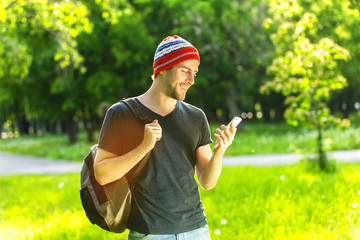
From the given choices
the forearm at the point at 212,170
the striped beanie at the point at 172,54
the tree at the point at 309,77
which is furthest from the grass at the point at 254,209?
the striped beanie at the point at 172,54

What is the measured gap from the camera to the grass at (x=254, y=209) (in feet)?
16.2

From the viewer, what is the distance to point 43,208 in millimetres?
7047

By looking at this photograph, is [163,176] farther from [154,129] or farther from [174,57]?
[174,57]

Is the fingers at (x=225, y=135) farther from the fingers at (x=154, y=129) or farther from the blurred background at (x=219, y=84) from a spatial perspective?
the blurred background at (x=219, y=84)

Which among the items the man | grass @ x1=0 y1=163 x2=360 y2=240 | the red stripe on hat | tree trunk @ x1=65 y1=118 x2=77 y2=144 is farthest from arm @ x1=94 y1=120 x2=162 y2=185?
tree trunk @ x1=65 y1=118 x2=77 y2=144

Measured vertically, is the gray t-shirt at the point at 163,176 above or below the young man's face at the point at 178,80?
below

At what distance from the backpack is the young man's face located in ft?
0.69

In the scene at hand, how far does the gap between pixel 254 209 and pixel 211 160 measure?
137 inches

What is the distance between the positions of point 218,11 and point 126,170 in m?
21.0

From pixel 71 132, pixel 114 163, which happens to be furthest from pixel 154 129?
pixel 71 132

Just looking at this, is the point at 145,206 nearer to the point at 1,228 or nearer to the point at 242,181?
the point at 1,228

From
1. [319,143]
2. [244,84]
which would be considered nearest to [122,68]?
[244,84]

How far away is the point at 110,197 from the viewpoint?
93.4 inches

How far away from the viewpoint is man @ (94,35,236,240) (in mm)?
2309
